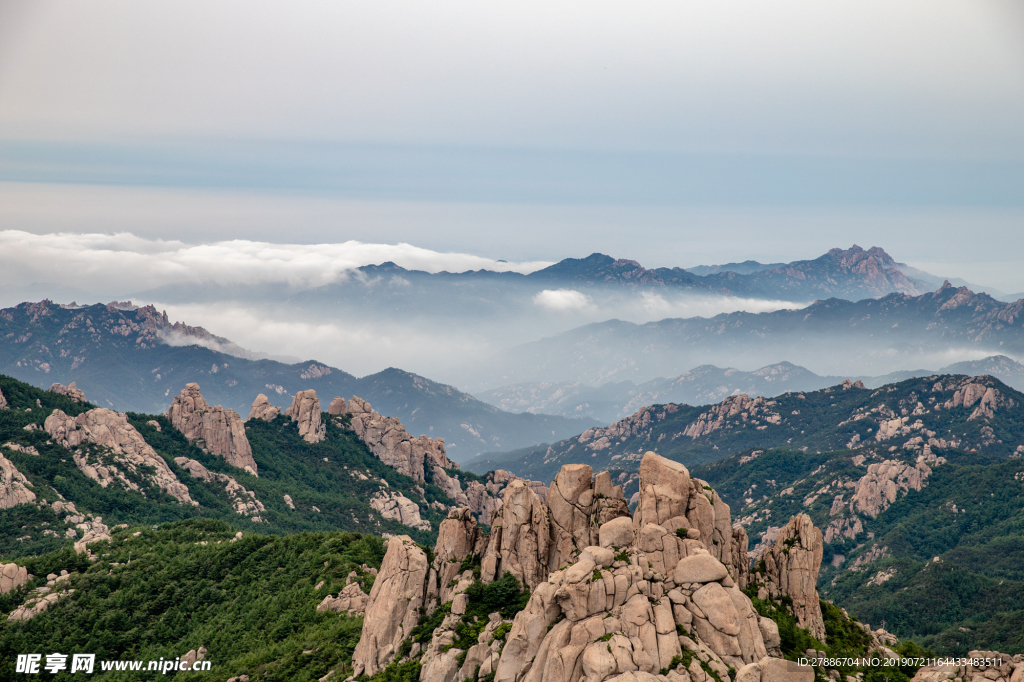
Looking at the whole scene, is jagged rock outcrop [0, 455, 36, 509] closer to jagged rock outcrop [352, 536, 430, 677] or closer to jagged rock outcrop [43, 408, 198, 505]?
jagged rock outcrop [43, 408, 198, 505]

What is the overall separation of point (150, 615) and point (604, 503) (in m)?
70.4

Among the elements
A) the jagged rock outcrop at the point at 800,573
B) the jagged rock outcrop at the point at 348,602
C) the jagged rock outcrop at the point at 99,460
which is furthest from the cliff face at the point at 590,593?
the jagged rock outcrop at the point at 99,460

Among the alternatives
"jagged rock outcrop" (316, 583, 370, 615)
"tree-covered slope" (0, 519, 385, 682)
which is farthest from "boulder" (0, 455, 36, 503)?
"jagged rock outcrop" (316, 583, 370, 615)

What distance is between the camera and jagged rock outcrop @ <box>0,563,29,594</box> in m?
102

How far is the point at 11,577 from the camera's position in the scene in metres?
102

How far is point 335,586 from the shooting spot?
334 feet

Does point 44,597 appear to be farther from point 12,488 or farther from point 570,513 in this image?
point 570,513

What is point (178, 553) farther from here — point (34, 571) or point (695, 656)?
point (695, 656)

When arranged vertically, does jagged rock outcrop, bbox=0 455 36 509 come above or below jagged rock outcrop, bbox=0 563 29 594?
below

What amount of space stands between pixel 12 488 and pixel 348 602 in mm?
110011

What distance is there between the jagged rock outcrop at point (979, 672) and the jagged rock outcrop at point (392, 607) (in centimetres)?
4515

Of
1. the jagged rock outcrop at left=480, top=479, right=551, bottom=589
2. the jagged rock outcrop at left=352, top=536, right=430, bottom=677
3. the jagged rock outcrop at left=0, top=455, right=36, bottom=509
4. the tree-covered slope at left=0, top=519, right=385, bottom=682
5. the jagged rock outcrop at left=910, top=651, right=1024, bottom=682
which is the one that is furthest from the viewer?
the jagged rock outcrop at left=0, top=455, right=36, bottom=509

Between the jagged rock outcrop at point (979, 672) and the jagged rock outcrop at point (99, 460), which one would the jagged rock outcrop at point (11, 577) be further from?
the jagged rock outcrop at point (979, 672)

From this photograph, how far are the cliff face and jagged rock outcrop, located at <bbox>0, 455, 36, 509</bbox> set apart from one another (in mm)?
127243
